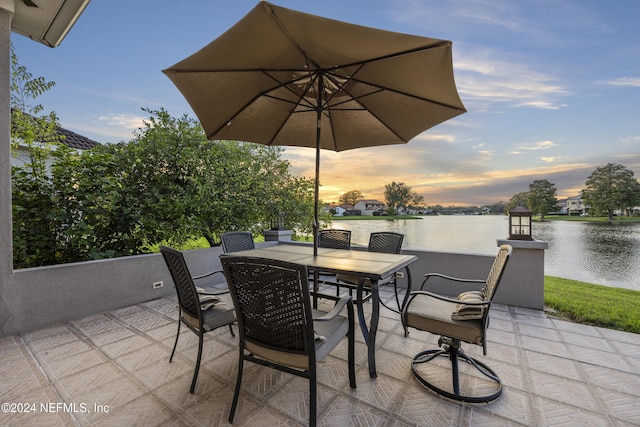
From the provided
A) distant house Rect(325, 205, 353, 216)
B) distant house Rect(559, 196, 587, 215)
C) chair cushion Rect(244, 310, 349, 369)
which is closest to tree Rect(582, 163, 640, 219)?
distant house Rect(559, 196, 587, 215)

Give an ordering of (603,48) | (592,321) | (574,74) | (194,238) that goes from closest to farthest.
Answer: (592,321) → (194,238) → (603,48) → (574,74)

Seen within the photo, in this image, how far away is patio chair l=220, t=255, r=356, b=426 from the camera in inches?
55.8

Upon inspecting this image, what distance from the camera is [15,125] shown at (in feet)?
12.4

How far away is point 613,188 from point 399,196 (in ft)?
26.7

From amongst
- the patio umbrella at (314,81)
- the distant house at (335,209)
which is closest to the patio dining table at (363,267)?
the patio umbrella at (314,81)

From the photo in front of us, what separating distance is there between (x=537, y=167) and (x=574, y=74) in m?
2.70

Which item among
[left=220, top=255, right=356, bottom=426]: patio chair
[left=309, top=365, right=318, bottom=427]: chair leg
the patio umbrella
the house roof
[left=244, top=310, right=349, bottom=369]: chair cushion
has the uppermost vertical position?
the house roof

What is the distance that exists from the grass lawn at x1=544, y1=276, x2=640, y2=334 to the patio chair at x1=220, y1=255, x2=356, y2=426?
3752 mm

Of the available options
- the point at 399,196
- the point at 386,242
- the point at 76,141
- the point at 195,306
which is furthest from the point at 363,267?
the point at 399,196

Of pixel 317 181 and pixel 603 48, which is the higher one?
pixel 603 48

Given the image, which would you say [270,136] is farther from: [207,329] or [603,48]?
[603,48]

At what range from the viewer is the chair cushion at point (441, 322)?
5.95 feet

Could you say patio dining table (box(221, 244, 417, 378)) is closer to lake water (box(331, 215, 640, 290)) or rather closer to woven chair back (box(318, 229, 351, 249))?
woven chair back (box(318, 229, 351, 249))

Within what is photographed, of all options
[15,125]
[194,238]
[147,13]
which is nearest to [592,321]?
[194,238]
